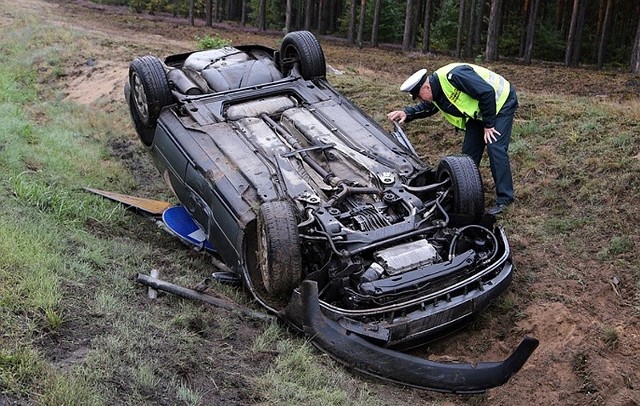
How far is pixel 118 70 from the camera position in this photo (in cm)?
1283

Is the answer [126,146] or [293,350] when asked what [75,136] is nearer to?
[126,146]

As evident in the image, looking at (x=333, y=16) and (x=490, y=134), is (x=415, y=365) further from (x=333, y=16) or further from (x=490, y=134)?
(x=333, y=16)

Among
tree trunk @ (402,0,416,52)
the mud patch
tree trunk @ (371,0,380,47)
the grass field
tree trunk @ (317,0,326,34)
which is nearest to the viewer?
the grass field

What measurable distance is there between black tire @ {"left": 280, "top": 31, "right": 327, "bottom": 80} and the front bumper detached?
339cm

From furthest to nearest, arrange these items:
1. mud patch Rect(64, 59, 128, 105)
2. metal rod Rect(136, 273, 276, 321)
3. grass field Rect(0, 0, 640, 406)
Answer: mud patch Rect(64, 59, 128, 105) → metal rod Rect(136, 273, 276, 321) → grass field Rect(0, 0, 640, 406)

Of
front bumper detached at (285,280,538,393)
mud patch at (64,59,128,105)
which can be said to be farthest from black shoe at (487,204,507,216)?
mud patch at (64,59,128,105)

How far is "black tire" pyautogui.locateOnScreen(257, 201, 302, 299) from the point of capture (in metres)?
4.53

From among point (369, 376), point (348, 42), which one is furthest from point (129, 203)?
point (348, 42)

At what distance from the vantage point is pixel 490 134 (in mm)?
6020

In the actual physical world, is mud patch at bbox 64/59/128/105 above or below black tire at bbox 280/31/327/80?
below

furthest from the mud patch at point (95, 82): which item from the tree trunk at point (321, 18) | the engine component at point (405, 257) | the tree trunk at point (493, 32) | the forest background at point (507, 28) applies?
the tree trunk at point (321, 18)

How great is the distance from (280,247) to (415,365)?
1.14 meters

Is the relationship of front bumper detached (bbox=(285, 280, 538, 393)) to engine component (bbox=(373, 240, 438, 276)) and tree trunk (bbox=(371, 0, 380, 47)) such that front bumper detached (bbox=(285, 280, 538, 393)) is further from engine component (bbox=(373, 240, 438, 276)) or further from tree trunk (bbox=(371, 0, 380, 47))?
tree trunk (bbox=(371, 0, 380, 47))

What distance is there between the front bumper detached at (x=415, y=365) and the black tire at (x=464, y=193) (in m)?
1.37
